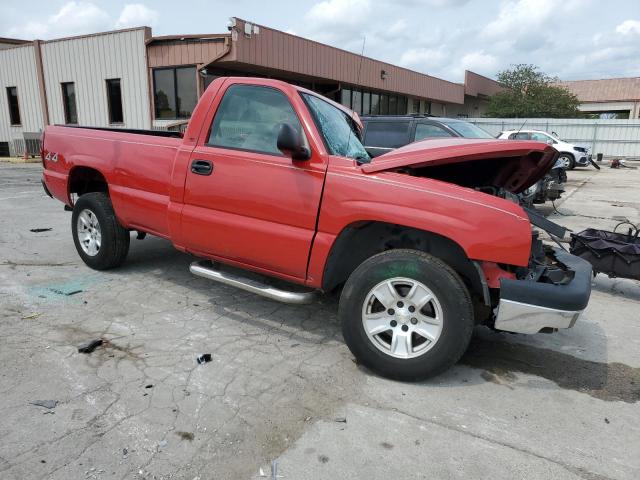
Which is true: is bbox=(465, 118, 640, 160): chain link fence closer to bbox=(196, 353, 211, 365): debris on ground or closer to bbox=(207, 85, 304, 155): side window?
bbox=(207, 85, 304, 155): side window

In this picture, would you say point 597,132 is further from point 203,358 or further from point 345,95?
point 203,358

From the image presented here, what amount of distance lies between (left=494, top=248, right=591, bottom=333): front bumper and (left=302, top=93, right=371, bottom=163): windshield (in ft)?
5.04

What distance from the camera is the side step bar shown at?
11.8ft

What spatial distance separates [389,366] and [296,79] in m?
19.4

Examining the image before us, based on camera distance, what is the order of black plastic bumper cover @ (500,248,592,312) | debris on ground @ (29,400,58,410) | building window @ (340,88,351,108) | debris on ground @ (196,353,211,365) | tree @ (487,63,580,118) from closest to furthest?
debris on ground @ (29,400,58,410) < black plastic bumper cover @ (500,248,592,312) < debris on ground @ (196,353,211,365) < building window @ (340,88,351,108) < tree @ (487,63,580,118)

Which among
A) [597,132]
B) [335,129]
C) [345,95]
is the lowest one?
[335,129]

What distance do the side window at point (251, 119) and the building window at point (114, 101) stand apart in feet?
58.2

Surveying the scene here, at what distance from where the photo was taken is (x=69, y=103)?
21.5m

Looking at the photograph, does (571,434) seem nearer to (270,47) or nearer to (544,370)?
(544,370)

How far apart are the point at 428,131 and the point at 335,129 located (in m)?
5.55

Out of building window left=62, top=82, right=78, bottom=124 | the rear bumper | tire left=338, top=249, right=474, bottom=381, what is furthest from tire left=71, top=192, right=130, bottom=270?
the rear bumper

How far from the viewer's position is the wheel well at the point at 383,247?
11.0 feet

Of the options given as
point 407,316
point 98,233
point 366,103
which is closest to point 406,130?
point 98,233

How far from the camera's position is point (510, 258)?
3004 millimetres
